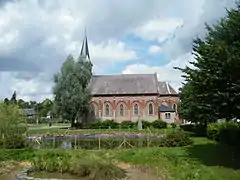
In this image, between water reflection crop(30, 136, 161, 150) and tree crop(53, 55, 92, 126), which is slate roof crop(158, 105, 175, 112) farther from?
water reflection crop(30, 136, 161, 150)

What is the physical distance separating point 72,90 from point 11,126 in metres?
30.1

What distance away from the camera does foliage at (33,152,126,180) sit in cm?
1316

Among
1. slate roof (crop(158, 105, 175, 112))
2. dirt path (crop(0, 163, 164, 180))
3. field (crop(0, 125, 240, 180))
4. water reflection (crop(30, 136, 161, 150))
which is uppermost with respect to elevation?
slate roof (crop(158, 105, 175, 112))

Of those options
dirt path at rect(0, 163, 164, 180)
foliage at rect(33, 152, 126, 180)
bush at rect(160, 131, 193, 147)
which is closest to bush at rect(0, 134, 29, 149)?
dirt path at rect(0, 163, 164, 180)

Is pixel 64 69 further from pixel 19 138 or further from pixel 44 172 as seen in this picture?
pixel 44 172

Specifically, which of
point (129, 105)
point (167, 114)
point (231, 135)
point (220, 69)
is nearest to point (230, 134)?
point (231, 135)

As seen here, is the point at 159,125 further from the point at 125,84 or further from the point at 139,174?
the point at 139,174

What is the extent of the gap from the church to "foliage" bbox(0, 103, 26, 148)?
40088 millimetres

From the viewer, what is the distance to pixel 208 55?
13906 millimetres

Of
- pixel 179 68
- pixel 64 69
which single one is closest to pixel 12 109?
pixel 179 68

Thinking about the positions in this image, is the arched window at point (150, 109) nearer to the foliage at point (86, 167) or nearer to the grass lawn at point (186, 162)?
the grass lawn at point (186, 162)

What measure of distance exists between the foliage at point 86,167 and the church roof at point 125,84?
2124 inches

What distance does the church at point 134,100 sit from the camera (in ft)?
223

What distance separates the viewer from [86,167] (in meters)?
13.5
